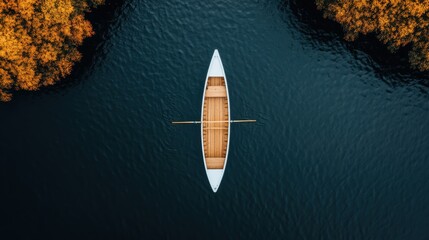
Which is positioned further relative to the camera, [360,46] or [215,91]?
[360,46]

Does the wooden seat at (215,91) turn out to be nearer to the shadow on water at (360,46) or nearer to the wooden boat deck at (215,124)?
the wooden boat deck at (215,124)

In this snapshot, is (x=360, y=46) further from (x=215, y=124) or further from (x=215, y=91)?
(x=215, y=124)

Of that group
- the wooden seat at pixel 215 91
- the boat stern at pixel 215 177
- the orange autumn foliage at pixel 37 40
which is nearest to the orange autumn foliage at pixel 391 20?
the wooden seat at pixel 215 91

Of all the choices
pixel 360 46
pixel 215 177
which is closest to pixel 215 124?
pixel 215 177

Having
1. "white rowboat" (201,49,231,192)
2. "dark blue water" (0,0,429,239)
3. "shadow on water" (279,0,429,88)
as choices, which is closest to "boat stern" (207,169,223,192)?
"white rowboat" (201,49,231,192)

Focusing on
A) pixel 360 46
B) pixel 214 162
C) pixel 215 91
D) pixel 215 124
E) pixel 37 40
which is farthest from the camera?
pixel 360 46

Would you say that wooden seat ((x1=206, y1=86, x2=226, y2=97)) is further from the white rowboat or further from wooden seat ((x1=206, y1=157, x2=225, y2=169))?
wooden seat ((x1=206, y1=157, x2=225, y2=169))

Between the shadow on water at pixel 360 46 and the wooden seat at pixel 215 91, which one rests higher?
the shadow on water at pixel 360 46

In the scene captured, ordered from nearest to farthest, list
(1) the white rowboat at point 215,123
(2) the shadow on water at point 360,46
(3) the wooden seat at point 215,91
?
(1) the white rowboat at point 215,123, (3) the wooden seat at point 215,91, (2) the shadow on water at point 360,46
